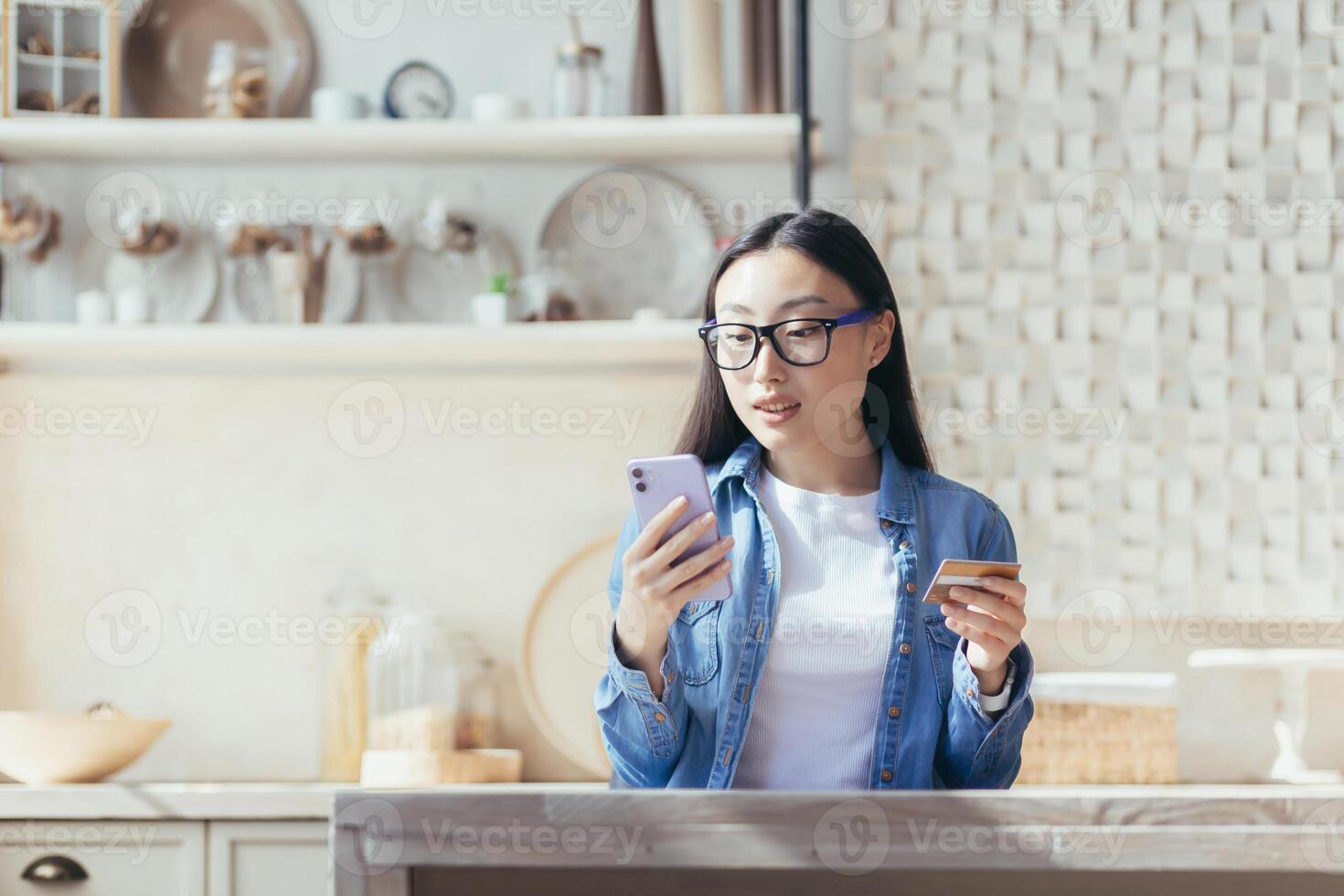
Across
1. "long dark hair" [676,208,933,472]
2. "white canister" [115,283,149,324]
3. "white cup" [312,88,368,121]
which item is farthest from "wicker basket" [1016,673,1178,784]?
"white canister" [115,283,149,324]

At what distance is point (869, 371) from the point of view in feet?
4.79

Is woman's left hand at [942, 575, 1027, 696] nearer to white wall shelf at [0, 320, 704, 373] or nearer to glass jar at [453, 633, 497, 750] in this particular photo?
white wall shelf at [0, 320, 704, 373]

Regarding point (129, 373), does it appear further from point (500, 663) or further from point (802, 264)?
point (802, 264)

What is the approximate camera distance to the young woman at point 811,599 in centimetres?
122

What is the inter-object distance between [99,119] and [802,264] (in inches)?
63.1

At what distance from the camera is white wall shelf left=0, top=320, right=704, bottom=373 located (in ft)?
7.57

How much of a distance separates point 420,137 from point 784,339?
130 centimetres

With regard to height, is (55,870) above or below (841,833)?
below

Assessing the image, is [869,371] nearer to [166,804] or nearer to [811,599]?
[811,599]

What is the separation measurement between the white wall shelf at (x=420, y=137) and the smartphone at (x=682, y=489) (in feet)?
4.26

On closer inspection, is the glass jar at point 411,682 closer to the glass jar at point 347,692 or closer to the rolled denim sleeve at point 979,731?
the glass jar at point 347,692

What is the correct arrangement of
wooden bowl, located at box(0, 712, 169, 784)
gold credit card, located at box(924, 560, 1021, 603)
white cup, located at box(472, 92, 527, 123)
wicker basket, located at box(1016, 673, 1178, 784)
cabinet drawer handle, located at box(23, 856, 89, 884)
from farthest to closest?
white cup, located at box(472, 92, 527, 123)
wicker basket, located at box(1016, 673, 1178, 784)
wooden bowl, located at box(0, 712, 169, 784)
cabinet drawer handle, located at box(23, 856, 89, 884)
gold credit card, located at box(924, 560, 1021, 603)

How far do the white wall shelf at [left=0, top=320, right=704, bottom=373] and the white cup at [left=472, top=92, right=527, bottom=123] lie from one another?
38 centimetres

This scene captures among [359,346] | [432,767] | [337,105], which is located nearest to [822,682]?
[432,767]
